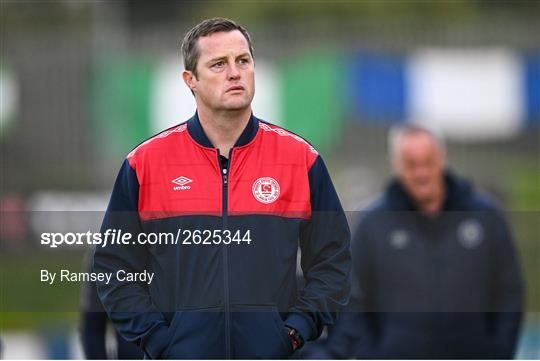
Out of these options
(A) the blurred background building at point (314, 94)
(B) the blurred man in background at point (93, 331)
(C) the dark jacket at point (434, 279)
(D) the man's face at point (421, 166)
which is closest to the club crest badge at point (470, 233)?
(C) the dark jacket at point (434, 279)

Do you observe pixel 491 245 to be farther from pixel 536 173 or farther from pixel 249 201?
pixel 536 173

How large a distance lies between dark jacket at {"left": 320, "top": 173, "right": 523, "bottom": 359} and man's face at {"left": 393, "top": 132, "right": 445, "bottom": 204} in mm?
67

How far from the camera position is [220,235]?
4438mm

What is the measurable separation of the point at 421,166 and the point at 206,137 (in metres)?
2.48

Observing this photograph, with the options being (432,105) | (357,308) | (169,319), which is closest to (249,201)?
(169,319)

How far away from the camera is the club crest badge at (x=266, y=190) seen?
4.44 meters

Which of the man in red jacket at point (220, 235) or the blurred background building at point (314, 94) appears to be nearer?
the man in red jacket at point (220, 235)

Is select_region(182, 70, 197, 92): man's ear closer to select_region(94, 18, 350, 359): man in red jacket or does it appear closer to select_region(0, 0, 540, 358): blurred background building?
select_region(94, 18, 350, 359): man in red jacket

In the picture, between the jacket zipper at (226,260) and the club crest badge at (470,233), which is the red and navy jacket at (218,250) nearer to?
the jacket zipper at (226,260)

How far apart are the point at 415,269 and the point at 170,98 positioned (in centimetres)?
1362

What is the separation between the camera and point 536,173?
19609mm

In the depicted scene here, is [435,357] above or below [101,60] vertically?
below

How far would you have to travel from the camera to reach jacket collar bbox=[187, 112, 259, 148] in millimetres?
4520

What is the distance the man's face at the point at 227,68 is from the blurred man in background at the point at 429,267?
2283 millimetres
